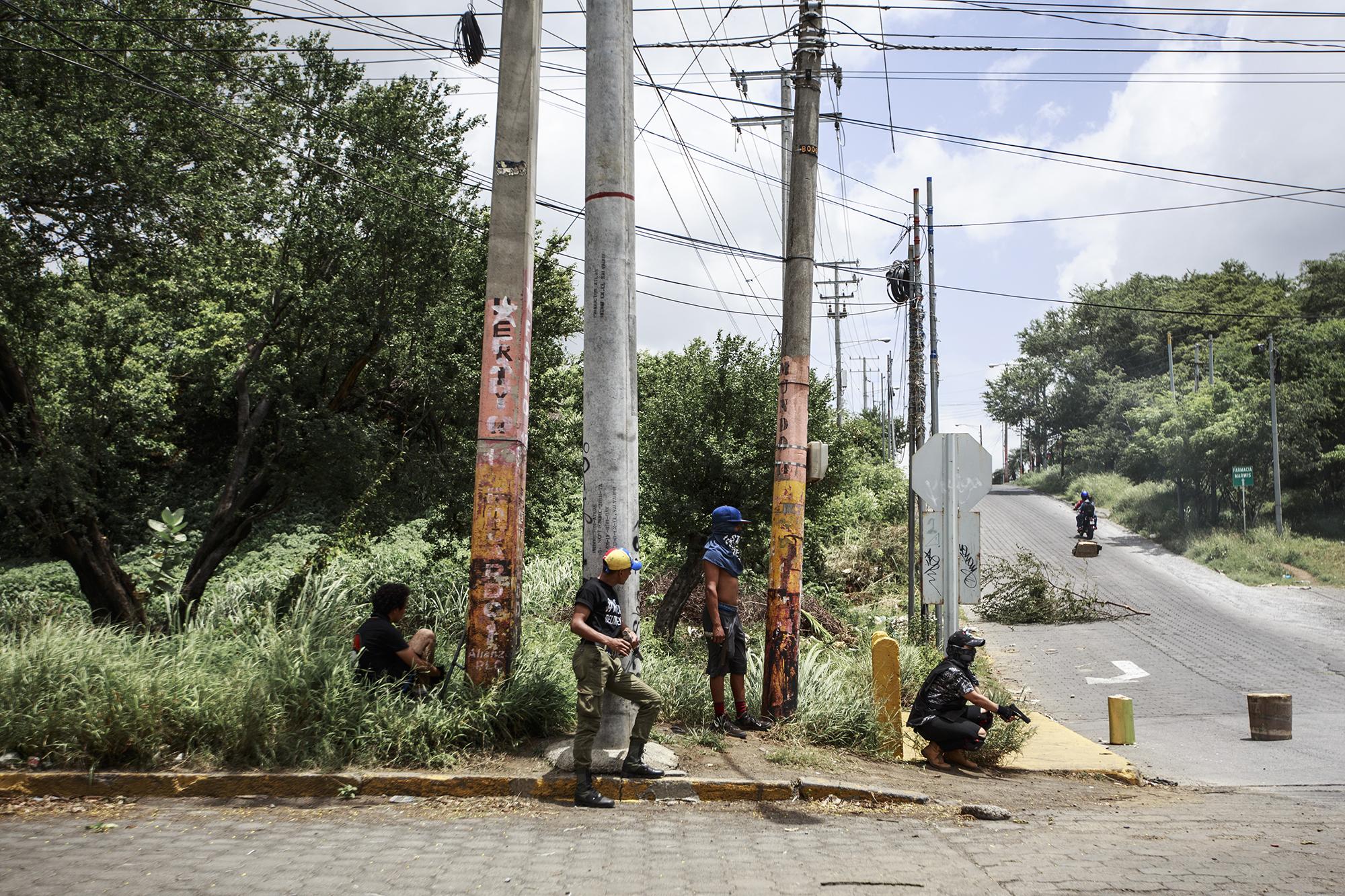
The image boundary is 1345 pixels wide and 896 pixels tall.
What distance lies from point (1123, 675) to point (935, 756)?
9.15 meters

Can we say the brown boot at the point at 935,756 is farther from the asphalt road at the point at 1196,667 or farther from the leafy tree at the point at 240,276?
the leafy tree at the point at 240,276

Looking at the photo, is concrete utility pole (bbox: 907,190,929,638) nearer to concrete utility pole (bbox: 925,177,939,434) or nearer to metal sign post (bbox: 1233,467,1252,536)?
concrete utility pole (bbox: 925,177,939,434)

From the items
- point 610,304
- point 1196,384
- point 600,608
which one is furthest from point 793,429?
point 1196,384

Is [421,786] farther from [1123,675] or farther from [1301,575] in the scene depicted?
[1301,575]

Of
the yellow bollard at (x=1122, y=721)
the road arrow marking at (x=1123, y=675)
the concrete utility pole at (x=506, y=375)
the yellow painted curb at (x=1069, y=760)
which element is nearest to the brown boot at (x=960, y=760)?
the yellow painted curb at (x=1069, y=760)

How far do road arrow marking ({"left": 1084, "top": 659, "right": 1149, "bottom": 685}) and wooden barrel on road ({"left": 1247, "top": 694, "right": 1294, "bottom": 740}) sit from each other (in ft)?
14.4

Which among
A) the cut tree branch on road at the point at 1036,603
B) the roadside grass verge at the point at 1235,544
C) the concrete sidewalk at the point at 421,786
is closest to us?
the concrete sidewalk at the point at 421,786

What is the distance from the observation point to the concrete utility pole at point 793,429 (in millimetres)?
8195

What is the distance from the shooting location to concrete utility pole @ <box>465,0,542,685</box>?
7180 millimetres

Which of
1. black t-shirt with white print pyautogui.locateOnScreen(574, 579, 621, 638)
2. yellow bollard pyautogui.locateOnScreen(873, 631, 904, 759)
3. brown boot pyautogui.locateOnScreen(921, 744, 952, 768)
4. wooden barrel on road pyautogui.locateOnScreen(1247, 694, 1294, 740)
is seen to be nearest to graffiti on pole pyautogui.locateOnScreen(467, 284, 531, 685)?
black t-shirt with white print pyautogui.locateOnScreen(574, 579, 621, 638)

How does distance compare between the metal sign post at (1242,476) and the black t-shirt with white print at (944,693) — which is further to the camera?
the metal sign post at (1242,476)

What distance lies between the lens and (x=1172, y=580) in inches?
1124

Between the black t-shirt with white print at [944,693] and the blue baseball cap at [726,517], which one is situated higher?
the blue baseball cap at [726,517]

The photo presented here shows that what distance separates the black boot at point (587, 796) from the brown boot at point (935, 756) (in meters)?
3.22
